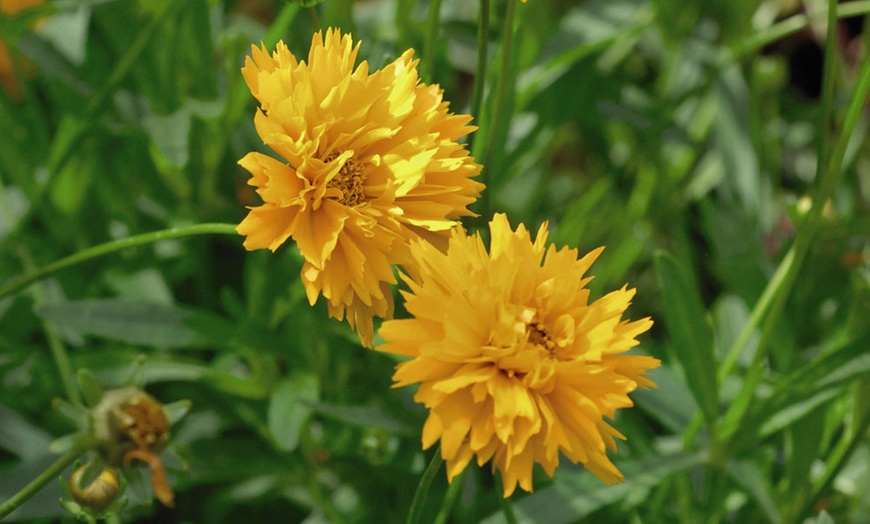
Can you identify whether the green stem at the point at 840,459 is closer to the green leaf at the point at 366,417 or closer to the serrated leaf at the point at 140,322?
the green leaf at the point at 366,417

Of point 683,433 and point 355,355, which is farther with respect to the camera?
point 355,355

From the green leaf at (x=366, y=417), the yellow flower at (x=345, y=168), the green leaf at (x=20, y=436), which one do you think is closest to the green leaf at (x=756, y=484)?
the green leaf at (x=366, y=417)

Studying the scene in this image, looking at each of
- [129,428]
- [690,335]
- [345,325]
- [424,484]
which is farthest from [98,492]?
[690,335]

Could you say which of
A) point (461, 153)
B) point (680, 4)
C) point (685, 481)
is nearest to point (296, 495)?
point (685, 481)

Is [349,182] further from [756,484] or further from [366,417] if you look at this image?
[756,484]

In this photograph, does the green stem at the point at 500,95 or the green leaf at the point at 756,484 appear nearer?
the green stem at the point at 500,95

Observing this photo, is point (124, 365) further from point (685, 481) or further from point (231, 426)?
point (685, 481)

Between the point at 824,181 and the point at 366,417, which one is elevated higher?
the point at 824,181
